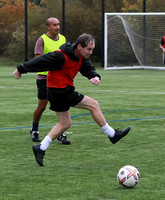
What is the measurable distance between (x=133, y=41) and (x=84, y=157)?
26.0m

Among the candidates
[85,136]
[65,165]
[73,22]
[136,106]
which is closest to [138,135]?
[85,136]

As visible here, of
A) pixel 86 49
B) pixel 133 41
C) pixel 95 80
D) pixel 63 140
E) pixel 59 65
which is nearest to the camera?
pixel 86 49

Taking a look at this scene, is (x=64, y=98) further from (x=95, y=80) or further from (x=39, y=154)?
(x=39, y=154)

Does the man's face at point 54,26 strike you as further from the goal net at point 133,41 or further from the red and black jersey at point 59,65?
the goal net at point 133,41

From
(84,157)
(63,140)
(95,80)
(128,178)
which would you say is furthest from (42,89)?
(128,178)

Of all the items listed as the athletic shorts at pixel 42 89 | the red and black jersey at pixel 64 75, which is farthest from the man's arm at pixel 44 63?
the athletic shorts at pixel 42 89

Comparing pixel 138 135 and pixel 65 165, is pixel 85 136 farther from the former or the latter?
pixel 65 165

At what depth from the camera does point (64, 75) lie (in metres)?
7.40

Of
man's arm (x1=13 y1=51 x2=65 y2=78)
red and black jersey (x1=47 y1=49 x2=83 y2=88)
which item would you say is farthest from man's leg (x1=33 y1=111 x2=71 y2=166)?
man's arm (x1=13 y1=51 x2=65 y2=78)

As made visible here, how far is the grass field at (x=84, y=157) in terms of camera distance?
19.9 ft

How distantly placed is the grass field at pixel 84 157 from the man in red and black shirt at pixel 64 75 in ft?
1.32

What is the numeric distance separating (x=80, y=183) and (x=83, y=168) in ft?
2.64

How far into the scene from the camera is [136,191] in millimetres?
6074

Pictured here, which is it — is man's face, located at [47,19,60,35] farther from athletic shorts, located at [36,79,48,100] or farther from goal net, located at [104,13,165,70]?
goal net, located at [104,13,165,70]
